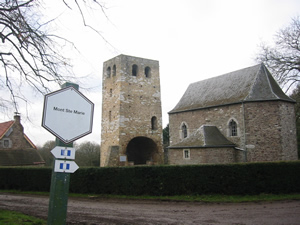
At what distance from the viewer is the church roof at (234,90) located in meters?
19.2

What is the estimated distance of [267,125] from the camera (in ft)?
60.4

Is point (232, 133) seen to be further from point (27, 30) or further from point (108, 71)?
point (27, 30)

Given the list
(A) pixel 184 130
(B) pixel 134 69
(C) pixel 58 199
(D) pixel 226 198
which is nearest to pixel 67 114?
(C) pixel 58 199

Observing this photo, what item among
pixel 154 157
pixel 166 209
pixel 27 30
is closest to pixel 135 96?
pixel 154 157

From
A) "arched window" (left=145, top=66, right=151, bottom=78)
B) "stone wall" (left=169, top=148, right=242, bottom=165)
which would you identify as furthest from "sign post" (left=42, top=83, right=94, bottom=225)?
"arched window" (left=145, top=66, right=151, bottom=78)

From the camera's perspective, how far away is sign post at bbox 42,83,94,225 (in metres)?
2.89

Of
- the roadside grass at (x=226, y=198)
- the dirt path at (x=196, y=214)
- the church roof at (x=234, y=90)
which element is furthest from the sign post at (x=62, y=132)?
the church roof at (x=234, y=90)

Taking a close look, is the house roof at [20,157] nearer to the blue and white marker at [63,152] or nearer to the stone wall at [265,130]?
the stone wall at [265,130]

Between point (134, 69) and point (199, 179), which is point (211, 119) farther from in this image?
point (199, 179)

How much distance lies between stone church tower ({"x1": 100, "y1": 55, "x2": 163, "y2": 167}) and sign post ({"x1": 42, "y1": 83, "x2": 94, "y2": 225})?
20.1 m

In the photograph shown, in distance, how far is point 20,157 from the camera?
2494cm

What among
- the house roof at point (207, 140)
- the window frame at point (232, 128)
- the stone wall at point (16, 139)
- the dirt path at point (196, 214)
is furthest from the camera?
the stone wall at point (16, 139)

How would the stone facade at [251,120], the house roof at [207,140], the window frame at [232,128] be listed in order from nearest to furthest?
1. the stone facade at [251,120]
2. the house roof at [207,140]
3. the window frame at [232,128]

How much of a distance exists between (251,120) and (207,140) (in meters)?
3.34
